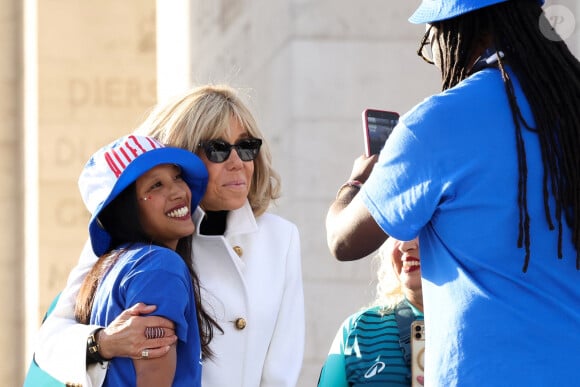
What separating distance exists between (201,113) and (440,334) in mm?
1529

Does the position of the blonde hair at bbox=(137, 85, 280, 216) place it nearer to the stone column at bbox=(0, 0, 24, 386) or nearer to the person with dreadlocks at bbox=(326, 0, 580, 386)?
the person with dreadlocks at bbox=(326, 0, 580, 386)

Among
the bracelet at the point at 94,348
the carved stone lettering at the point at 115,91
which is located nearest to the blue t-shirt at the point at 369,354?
the bracelet at the point at 94,348

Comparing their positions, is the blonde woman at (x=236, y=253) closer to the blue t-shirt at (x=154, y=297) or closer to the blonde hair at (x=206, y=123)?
the blonde hair at (x=206, y=123)

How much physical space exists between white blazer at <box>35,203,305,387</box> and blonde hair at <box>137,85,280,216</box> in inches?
5.1

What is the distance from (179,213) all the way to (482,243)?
117 cm

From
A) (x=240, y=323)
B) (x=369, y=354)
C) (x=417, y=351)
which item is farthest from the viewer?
(x=369, y=354)

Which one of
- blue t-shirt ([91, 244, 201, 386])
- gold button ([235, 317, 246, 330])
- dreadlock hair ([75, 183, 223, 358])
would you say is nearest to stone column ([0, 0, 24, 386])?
gold button ([235, 317, 246, 330])

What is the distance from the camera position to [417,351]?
4.16 metres

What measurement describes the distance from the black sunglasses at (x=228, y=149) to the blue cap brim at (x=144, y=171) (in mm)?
238

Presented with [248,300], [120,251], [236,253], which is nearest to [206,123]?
[236,253]

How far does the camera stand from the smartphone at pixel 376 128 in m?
3.61

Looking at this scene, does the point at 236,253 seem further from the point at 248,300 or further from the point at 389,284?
the point at 389,284

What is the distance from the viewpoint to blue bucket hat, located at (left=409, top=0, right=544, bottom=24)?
3.04 meters

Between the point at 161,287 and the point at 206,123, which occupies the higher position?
the point at 206,123
